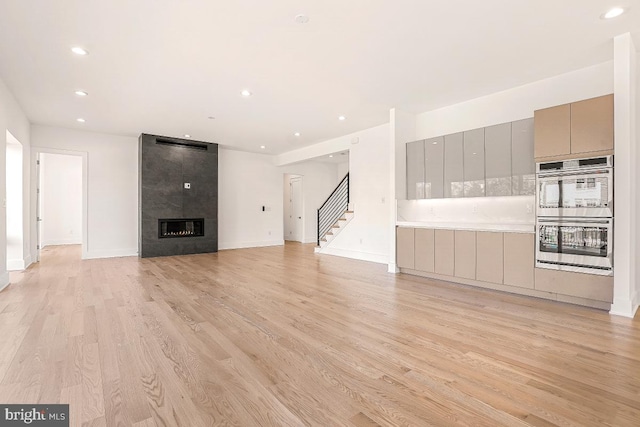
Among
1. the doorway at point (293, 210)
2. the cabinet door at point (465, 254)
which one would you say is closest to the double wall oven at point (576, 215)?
the cabinet door at point (465, 254)

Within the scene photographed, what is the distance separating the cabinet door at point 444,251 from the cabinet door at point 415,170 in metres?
0.92

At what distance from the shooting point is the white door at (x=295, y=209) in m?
10.9

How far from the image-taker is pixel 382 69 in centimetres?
396

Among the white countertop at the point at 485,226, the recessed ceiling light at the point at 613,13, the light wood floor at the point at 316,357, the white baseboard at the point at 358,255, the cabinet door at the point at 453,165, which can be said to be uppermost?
the recessed ceiling light at the point at 613,13

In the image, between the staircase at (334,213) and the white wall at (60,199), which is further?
the white wall at (60,199)

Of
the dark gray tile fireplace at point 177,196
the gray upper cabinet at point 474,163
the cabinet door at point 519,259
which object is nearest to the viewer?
the cabinet door at point 519,259

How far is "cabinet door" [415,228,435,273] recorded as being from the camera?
4941mm

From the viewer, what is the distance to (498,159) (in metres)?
4.43

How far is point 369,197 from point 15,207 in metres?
7.00

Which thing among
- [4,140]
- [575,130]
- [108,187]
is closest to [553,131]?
[575,130]

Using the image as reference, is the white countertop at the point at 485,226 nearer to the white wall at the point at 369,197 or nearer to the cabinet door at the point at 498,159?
the cabinet door at the point at 498,159

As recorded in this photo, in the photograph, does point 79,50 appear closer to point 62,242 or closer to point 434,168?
point 434,168

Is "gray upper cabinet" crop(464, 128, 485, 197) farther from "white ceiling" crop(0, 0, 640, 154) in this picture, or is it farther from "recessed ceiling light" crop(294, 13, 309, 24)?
"recessed ceiling light" crop(294, 13, 309, 24)

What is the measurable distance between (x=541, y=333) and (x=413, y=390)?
1.68m
